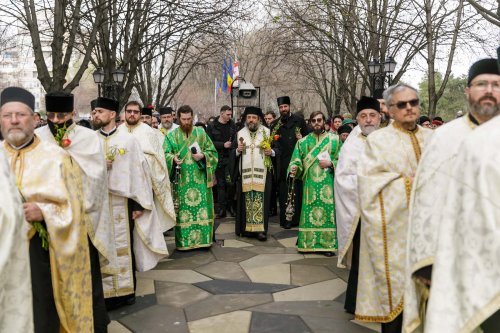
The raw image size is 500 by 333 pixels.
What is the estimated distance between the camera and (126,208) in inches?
215

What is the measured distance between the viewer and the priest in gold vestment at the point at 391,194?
402 cm

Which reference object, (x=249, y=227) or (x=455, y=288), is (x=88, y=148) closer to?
(x=455, y=288)

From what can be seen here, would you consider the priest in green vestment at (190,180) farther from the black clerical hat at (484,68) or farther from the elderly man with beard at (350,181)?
the black clerical hat at (484,68)

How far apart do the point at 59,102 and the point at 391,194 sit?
9.21 feet

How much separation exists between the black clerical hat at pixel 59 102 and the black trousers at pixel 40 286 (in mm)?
1448

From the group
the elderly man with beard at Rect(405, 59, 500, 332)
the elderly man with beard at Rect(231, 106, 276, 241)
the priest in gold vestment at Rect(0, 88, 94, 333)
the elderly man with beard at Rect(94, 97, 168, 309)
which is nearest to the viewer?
the elderly man with beard at Rect(405, 59, 500, 332)

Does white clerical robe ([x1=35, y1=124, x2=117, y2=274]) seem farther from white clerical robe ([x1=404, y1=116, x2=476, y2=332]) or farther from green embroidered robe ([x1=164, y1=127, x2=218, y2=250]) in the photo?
green embroidered robe ([x1=164, y1=127, x2=218, y2=250])

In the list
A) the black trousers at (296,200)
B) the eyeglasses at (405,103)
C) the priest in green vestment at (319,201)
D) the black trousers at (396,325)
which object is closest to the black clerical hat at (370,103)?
the eyeglasses at (405,103)

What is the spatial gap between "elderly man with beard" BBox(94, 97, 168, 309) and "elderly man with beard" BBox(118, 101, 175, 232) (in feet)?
3.89

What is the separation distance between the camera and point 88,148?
4.33 metres

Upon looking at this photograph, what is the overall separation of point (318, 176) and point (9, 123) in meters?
4.78

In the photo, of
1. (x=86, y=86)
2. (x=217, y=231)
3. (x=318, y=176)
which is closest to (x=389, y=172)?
(x=318, y=176)

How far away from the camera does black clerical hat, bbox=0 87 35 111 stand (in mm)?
3350

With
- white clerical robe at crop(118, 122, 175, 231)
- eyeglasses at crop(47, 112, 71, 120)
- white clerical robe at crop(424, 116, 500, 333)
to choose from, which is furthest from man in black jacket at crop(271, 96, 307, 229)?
white clerical robe at crop(424, 116, 500, 333)
